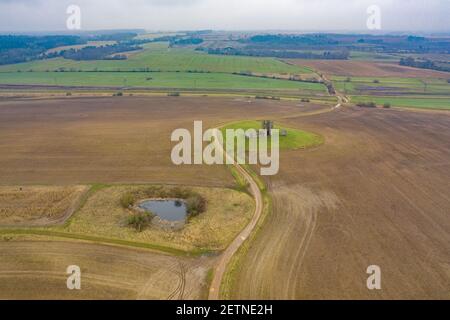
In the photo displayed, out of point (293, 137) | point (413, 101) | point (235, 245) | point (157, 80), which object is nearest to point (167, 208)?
point (235, 245)

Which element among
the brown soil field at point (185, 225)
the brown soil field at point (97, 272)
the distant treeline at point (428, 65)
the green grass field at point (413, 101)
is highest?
the distant treeline at point (428, 65)

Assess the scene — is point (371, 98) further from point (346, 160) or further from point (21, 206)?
point (21, 206)

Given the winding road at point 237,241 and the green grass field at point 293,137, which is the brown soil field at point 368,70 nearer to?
the green grass field at point 293,137

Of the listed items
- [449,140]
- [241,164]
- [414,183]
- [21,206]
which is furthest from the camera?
[449,140]

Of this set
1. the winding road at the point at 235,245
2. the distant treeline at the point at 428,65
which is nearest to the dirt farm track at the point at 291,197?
the winding road at the point at 235,245

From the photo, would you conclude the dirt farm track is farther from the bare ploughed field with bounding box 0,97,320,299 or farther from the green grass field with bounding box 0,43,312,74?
the green grass field with bounding box 0,43,312,74

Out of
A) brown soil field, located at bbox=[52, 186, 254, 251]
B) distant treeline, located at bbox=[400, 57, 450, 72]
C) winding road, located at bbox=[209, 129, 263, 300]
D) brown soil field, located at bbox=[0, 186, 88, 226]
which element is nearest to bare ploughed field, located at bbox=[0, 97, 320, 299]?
brown soil field, located at bbox=[0, 186, 88, 226]
